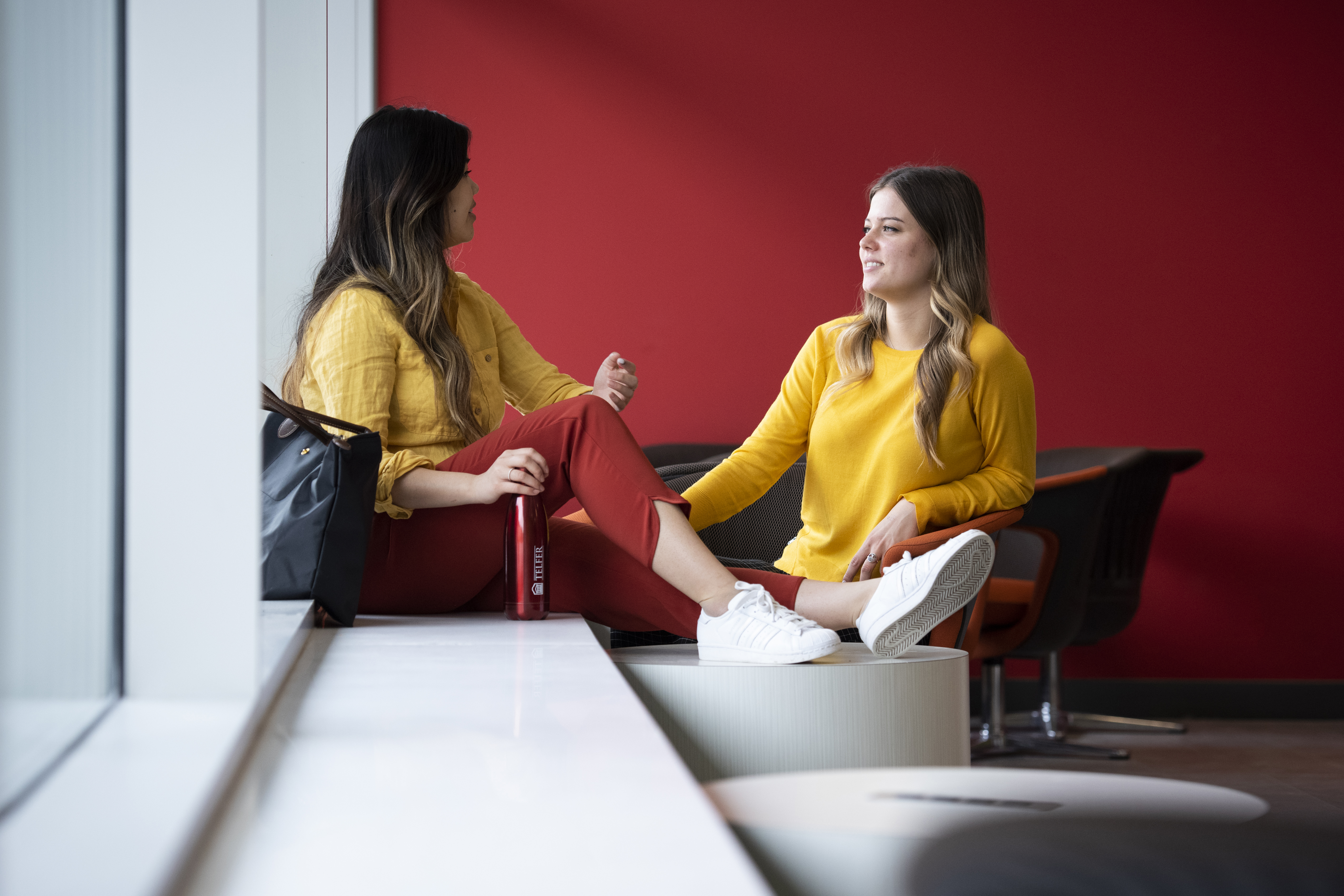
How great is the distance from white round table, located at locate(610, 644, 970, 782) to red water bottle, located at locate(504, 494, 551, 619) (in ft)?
1.40

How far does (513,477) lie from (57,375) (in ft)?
3.35

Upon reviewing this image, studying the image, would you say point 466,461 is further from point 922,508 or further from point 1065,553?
point 1065,553

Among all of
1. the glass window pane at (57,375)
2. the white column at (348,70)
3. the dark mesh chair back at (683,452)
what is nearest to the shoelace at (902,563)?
the glass window pane at (57,375)

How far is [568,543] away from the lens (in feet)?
6.61

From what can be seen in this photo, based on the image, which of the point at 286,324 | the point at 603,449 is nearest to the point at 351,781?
the point at 603,449

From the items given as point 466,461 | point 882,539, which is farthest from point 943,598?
point 466,461

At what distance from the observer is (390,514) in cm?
192

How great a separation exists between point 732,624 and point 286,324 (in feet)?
4.92

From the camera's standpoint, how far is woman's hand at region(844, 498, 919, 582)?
6.59ft

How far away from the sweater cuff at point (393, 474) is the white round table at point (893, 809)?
1210mm

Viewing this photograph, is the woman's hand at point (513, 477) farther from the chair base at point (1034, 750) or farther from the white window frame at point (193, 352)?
the chair base at point (1034, 750)

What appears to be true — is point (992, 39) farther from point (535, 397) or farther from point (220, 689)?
point (220, 689)

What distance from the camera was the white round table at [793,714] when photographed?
1.39 meters

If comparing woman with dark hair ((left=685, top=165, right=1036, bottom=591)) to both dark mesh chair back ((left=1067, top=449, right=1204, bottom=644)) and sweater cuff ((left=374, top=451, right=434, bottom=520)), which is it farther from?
dark mesh chair back ((left=1067, top=449, right=1204, bottom=644))
